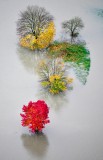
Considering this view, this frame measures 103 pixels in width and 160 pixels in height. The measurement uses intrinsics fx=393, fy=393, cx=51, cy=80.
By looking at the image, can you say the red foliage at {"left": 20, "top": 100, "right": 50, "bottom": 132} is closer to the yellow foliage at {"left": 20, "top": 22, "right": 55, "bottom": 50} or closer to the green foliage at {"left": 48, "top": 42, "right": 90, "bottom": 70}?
the green foliage at {"left": 48, "top": 42, "right": 90, "bottom": 70}

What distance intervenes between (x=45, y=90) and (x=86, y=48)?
140 inches

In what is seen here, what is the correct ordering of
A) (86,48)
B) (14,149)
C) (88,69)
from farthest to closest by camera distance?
1. (86,48)
2. (88,69)
3. (14,149)

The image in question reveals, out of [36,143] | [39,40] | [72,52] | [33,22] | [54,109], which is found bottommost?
[36,143]

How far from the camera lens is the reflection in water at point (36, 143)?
42.9 ft

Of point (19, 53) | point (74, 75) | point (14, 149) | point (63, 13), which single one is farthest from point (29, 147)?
point (63, 13)

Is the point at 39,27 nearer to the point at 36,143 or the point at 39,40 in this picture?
the point at 39,40

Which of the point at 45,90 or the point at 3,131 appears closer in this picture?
the point at 3,131

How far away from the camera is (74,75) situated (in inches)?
648

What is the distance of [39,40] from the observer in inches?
698

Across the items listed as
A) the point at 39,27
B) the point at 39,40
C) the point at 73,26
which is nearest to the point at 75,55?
the point at 39,40

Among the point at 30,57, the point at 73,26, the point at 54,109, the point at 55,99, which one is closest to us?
the point at 54,109

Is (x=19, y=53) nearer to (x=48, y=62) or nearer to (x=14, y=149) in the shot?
(x=48, y=62)

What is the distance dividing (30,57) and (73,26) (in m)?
2.87

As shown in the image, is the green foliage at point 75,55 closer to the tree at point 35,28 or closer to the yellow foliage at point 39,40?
the yellow foliage at point 39,40
